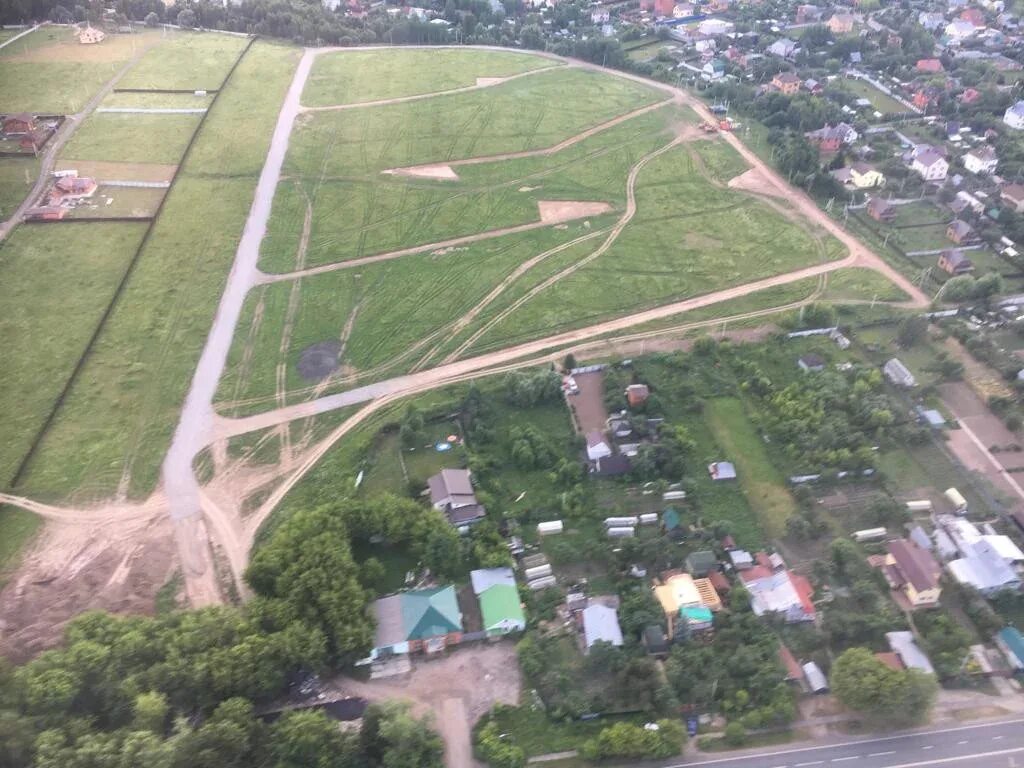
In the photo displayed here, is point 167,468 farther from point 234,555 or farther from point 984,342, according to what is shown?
point 984,342

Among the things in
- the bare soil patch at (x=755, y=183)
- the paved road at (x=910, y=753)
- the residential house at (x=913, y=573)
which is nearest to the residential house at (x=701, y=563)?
the paved road at (x=910, y=753)

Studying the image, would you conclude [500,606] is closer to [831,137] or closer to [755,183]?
[755,183]

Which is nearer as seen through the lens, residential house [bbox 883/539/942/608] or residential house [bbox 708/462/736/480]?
residential house [bbox 883/539/942/608]

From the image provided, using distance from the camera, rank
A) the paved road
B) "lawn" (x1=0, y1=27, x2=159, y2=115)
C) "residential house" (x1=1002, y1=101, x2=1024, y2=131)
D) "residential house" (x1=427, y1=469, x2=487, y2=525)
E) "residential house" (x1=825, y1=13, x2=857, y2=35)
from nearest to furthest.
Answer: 1. the paved road
2. "residential house" (x1=427, y1=469, x2=487, y2=525)
3. "lawn" (x1=0, y1=27, x2=159, y2=115)
4. "residential house" (x1=1002, y1=101, x2=1024, y2=131)
5. "residential house" (x1=825, y1=13, x2=857, y2=35)

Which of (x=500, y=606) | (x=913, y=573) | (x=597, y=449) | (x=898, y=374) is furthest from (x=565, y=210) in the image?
(x=913, y=573)

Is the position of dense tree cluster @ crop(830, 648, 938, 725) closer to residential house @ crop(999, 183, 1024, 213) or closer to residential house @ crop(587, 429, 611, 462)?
residential house @ crop(587, 429, 611, 462)

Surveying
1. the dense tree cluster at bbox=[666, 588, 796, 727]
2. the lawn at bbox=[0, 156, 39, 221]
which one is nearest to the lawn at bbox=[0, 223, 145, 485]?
the lawn at bbox=[0, 156, 39, 221]
